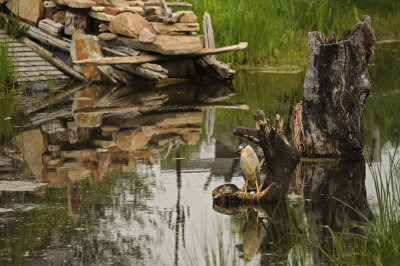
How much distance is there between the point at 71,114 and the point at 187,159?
3.80 m

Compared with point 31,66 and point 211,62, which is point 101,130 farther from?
point 211,62

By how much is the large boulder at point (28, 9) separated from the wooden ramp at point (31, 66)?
1.80ft

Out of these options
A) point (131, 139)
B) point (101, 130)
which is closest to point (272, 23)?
point (101, 130)

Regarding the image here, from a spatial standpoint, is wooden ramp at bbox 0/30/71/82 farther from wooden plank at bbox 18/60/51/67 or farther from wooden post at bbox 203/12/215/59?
wooden post at bbox 203/12/215/59

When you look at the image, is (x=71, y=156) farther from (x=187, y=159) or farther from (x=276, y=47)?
(x=276, y=47)

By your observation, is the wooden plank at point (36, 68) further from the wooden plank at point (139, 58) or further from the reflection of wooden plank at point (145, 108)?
the reflection of wooden plank at point (145, 108)

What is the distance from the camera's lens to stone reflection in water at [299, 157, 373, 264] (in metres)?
7.16

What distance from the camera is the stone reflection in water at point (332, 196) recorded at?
282 inches

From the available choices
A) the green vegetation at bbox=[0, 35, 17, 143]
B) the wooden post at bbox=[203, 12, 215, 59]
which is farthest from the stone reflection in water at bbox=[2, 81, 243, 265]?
the wooden post at bbox=[203, 12, 215, 59]

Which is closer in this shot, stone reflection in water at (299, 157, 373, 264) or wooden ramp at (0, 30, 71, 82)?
stone reflection in water at (299, 157, 373, 264)

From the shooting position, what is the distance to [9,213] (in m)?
7.89

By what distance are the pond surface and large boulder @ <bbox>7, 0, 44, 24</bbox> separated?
10.4 feet

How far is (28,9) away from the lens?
1758cm

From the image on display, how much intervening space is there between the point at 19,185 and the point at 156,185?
4.64 ft
